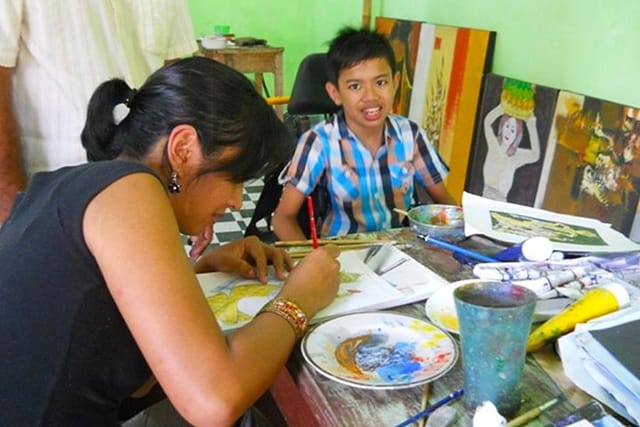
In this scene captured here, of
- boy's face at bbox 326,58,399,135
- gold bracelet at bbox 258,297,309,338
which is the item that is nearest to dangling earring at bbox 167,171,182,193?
gold bracelet at bbox 258,297,309,338

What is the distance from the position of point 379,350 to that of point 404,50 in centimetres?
230

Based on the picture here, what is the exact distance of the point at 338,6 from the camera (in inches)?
148

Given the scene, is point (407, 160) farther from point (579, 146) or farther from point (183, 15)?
point (183, 15)

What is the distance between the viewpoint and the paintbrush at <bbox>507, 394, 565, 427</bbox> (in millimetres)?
640

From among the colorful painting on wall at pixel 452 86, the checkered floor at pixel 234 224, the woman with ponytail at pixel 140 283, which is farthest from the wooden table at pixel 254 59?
the woman with ponytail at pixel 140 283

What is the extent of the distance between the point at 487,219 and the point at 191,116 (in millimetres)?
647

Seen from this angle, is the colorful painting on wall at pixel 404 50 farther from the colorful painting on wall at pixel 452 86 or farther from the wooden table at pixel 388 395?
the wooden table at pixel 388 395

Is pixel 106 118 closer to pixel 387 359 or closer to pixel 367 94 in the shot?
pixel 387 359

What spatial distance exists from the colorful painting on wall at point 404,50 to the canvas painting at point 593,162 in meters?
0.96

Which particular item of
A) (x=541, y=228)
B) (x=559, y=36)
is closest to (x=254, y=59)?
(x=559, y=36)

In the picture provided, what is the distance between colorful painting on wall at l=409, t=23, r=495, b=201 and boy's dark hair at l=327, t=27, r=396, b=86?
2.42 feet

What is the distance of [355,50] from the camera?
1.69m

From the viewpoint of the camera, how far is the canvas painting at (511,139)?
6.82 ft

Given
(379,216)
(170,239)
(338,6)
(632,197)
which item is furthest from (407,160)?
(338,6)
